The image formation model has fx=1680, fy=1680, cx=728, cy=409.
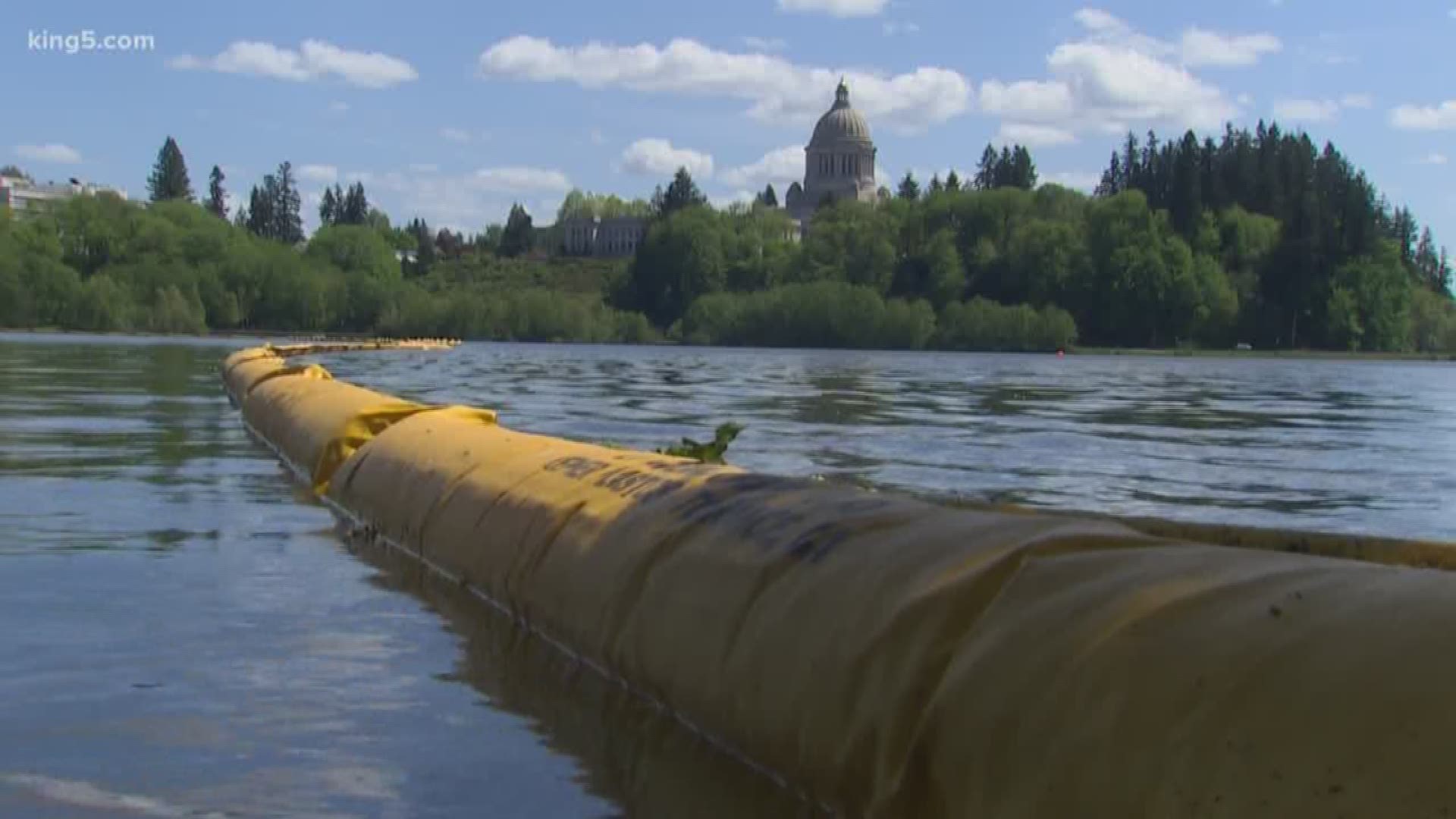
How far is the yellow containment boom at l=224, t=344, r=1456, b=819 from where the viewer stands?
3232 millimetres

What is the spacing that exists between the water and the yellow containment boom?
1.08 ft

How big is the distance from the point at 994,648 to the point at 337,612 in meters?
4.61

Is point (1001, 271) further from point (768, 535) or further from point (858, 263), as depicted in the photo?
point (768, 535)

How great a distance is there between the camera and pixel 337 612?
26.3 feet

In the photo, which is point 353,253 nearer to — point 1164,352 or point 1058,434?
point 1164,352

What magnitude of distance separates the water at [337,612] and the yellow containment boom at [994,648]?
330 millimetres

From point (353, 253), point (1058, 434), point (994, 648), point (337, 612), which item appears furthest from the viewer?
point (353, 253)

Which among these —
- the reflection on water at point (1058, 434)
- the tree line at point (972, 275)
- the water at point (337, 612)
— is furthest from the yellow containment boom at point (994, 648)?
the tree line at point (972, 275)

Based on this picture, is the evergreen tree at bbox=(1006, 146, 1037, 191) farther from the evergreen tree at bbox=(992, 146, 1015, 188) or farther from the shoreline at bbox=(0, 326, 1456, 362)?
the shoreline at bbox=(0, 326, 1456, 362)

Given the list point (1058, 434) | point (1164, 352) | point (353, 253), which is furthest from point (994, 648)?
point (353, 253)

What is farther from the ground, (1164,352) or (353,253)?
(353,253)

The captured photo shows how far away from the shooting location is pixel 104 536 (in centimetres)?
1011

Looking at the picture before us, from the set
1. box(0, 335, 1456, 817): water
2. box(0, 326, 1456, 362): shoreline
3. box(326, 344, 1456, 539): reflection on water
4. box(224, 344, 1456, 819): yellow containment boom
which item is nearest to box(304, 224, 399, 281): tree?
box(0, 326, 1456, 362): shoreline

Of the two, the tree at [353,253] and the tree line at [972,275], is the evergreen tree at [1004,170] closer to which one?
the tree line at [972,275]
